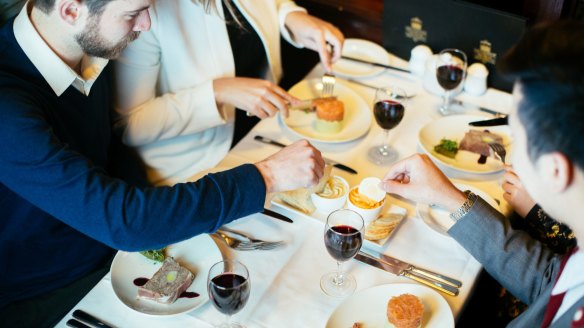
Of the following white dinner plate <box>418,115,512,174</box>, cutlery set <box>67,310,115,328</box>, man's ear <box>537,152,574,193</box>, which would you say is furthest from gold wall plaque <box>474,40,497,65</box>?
cutlery set <box>67,310,115,328</box>

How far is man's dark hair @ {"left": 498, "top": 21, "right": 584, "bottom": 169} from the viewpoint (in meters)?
0.90

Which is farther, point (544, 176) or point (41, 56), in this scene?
point (41, 56)

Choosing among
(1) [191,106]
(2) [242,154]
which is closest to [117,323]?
(2) [242,154]

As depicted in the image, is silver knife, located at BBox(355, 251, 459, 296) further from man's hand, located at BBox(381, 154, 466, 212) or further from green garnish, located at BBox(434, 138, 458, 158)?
green garnish, located at BBox(434, 138, 458, 158)

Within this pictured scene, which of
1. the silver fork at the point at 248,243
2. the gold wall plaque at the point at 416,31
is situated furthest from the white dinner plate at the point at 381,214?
the gold wall plaque at the point at 416,31

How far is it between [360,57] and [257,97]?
56 centimetres

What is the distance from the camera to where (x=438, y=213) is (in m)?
1.54

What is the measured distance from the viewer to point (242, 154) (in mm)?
1740

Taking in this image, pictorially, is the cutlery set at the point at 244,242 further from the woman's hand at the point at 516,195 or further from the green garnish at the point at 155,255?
the woman's hand at the point at 516,195

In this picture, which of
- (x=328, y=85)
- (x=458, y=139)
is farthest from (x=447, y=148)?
(x=328, y=85)

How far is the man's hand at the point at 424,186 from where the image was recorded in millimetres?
1429

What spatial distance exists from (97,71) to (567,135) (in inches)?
46.9

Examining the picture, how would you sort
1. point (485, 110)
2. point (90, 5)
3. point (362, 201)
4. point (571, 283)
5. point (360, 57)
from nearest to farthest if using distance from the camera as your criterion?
point (571, 283), point (90, 5), point (362, 201), point (485, 110), point (360, 57)

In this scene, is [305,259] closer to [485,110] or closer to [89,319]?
[89,319]
